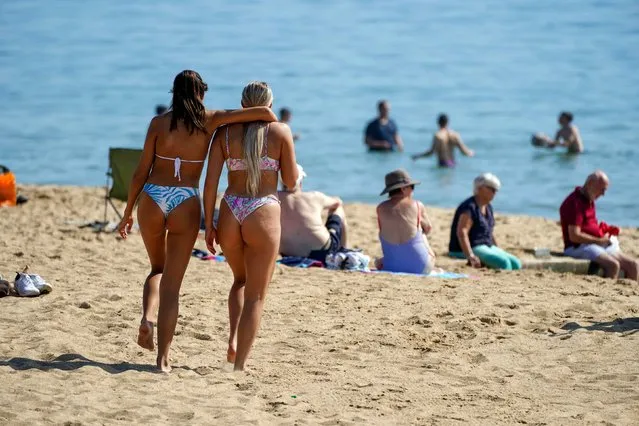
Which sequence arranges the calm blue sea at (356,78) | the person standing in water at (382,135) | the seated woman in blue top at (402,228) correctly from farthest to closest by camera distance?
the person standing in water at (382,135)
the calm blue sea at (356,78)
the seated woman in blue top at (402,228)

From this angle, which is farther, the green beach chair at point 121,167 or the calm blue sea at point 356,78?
the calm blue sea at point 356,78

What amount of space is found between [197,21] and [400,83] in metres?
17.0

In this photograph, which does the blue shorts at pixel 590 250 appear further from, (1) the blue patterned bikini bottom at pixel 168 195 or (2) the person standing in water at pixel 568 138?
(2) the person standing in water at pixel 568 138

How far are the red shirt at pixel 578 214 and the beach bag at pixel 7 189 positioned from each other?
5.90 m

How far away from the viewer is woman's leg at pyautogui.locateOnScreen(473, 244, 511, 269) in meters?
9.84

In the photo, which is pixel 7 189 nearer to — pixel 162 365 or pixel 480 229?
pixel 480 229

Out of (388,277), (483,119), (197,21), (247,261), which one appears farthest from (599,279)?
(197,21)

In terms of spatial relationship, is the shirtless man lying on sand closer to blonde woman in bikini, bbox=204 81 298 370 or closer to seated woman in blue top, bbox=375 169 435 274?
seated woman in blue top, bbox=375 169 435 274

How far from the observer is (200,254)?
9477 millimetres

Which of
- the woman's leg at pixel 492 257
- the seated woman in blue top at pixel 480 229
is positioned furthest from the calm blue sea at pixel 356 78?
the woman's leg at pixel 492 257

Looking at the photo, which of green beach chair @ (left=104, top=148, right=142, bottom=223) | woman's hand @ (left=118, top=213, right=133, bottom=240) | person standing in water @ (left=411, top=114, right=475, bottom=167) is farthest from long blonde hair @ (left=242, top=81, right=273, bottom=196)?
person standing in water @ (left=411, top=114, right=475, bottom=167)

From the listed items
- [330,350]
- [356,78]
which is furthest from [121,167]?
[356,78]

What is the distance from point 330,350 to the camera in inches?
268

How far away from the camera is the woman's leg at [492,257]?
32.3 ft
